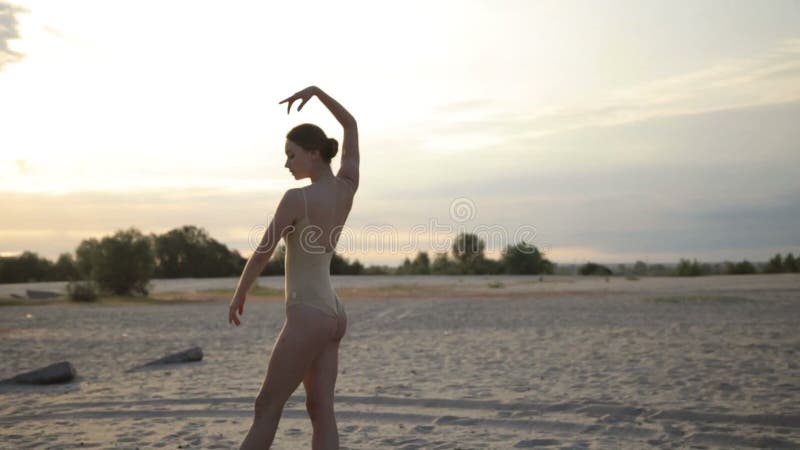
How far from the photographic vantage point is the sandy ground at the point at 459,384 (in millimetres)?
6703

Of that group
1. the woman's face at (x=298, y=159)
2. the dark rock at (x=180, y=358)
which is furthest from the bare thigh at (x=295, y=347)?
the dark rock at (x=180, y=358)

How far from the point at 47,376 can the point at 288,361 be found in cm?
757

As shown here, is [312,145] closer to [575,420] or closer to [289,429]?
[289,429]

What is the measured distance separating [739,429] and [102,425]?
5.82 meters

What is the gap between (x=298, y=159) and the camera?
412 centimetres

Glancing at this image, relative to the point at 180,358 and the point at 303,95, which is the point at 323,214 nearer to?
the point at 303,95

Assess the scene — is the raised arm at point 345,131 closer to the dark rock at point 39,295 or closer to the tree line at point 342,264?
the dark rock at point 39,295

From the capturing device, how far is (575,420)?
282 inches

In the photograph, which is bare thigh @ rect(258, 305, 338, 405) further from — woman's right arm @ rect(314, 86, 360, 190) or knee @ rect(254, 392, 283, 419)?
woman's right arm @ rect(314, 86, 360, 190)

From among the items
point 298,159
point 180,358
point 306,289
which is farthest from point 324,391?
point 180,358

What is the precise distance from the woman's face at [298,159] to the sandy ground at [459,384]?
2961 millimetres

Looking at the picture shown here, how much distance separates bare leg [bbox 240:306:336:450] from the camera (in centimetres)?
397

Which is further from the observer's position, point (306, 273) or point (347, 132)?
point (347, 132)

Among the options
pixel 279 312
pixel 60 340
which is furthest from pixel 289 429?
pixel 279 312
